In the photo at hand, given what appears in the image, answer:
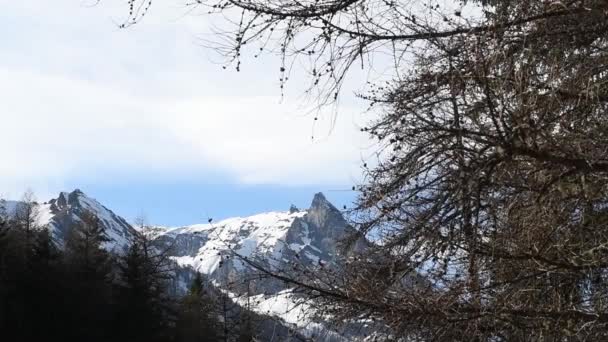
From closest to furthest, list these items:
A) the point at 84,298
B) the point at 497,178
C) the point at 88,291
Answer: the point at 497,178 → the point at 84,298 → the point at 88,291

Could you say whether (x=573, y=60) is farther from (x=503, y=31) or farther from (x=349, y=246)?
(x=349, y=246)

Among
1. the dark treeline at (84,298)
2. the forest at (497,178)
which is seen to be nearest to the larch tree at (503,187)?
the forest at (497,178)

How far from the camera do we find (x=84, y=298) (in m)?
23.5

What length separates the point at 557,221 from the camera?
9.66ft

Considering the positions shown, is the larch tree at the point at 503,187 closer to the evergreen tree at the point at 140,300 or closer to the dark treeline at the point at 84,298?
the dark treeline at the point at 84,298

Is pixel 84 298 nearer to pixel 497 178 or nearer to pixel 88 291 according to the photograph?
pixel 88 291

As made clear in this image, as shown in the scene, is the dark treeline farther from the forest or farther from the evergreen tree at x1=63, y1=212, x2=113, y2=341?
the forest

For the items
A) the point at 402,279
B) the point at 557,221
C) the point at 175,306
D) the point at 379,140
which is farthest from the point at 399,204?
the point at 175,306

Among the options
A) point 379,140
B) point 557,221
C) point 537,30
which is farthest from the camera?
point 379,140

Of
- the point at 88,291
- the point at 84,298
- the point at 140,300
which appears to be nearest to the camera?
the point at 84,298

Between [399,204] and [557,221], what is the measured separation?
1430mm

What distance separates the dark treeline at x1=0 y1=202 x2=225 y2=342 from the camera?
2241 cm

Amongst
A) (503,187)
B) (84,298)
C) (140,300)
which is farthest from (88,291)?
(503,187)

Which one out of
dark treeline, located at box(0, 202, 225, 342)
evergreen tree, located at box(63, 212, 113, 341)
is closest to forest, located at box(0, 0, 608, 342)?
dark treeline, located at box(0, 202, 225, 342)
